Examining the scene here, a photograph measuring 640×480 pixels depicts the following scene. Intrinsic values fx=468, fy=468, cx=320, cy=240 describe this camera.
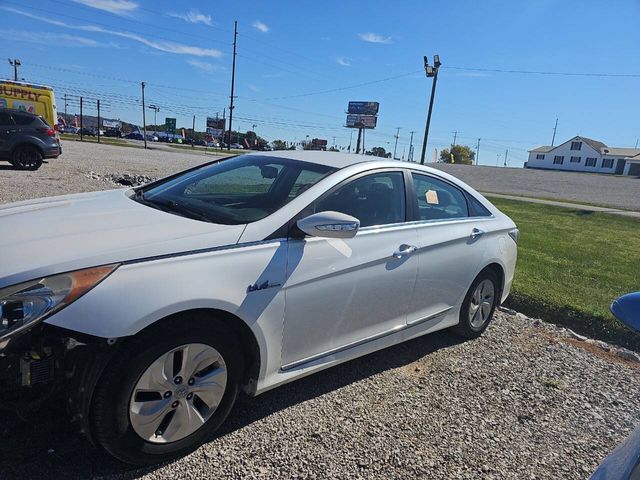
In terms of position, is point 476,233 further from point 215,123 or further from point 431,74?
point 215,123

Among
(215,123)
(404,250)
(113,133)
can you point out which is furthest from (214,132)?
(404,250)

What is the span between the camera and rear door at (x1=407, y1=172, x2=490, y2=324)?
3.58 m

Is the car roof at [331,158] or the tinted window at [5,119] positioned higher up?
the car roof at [331,158]

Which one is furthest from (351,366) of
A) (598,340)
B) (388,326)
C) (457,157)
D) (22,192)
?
(457,157)

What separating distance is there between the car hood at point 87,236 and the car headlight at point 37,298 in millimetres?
40

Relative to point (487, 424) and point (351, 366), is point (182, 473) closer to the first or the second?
point (351, 366)

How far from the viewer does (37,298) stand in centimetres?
201

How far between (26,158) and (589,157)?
9311 cm

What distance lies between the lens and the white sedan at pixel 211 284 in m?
2.06

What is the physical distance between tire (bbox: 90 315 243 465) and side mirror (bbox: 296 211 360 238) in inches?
28.5

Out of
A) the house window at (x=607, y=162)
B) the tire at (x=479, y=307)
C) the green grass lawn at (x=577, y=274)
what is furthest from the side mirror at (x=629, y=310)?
the house window at (x=607, y=162)

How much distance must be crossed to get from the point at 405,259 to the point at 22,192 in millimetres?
9492

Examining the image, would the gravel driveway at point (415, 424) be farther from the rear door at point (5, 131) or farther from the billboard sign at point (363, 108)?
the billboard sign at point (363, 108)

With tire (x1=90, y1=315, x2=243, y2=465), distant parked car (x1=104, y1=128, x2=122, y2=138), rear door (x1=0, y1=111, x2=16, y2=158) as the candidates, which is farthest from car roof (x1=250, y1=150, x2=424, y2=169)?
distant parked car (x1=104, y1=128, x2=122, y2=138)
